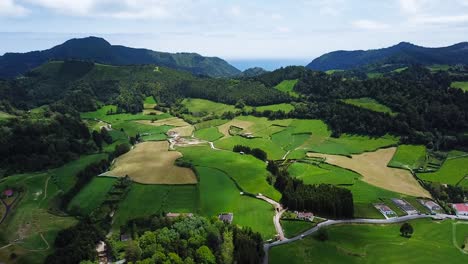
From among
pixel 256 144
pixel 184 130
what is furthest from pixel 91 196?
pixel 184 130

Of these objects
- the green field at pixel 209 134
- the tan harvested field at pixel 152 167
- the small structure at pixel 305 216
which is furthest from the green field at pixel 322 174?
the green field at pixel 209 134

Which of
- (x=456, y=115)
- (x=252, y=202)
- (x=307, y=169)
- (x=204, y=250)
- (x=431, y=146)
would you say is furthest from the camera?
(x=456, y=115)

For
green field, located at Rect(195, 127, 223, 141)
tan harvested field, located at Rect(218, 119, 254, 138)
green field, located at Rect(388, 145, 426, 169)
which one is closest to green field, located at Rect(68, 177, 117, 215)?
green field, located at Rect(195, 127, 223, 141)

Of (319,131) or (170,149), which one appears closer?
(170,149)

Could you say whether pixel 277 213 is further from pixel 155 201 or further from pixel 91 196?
pixel 91 196

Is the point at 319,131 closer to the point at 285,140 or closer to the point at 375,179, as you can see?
the point at 285,140

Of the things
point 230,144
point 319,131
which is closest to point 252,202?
point 230,144
